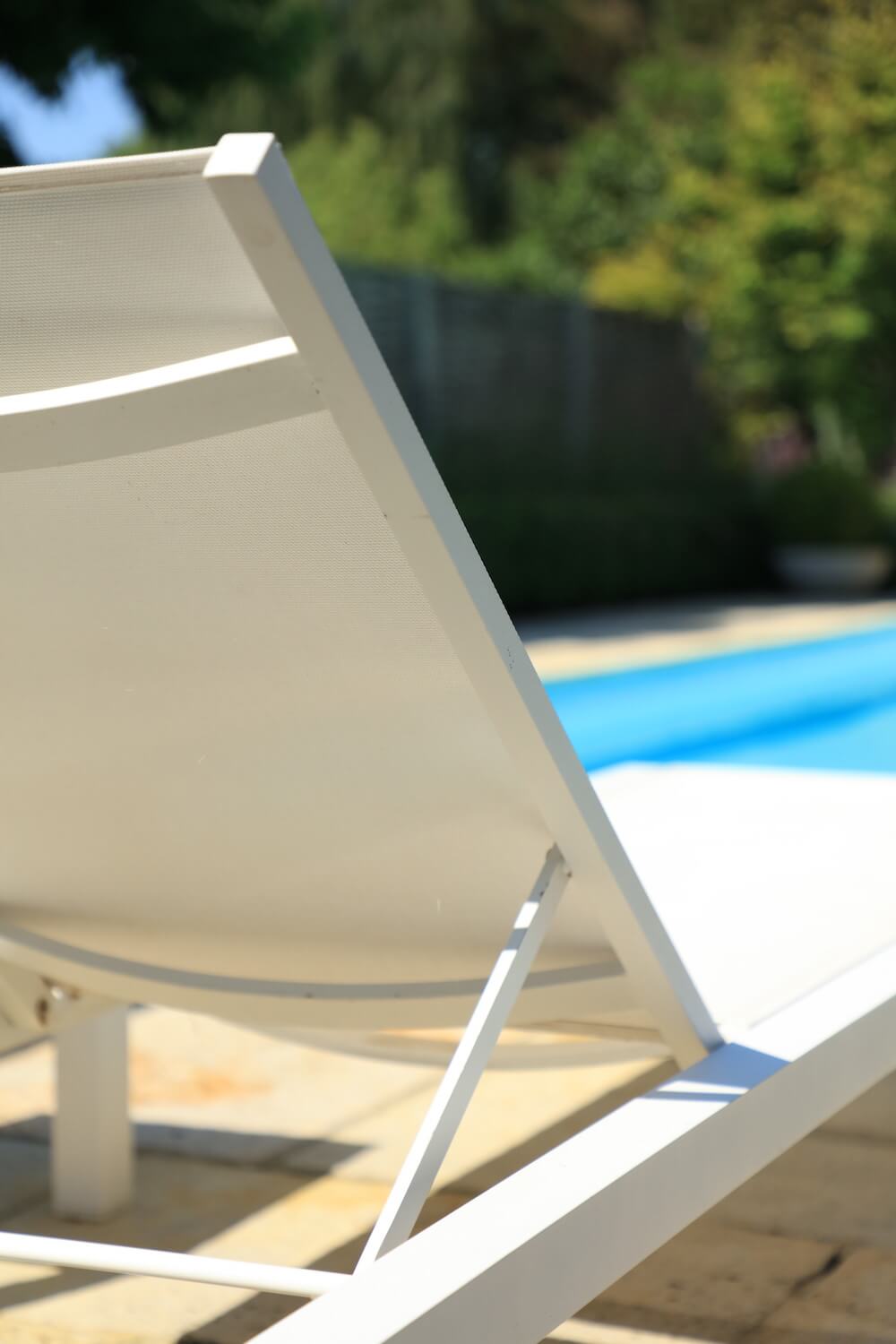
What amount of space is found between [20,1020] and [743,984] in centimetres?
84

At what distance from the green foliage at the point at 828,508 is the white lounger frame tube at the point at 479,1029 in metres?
11.7

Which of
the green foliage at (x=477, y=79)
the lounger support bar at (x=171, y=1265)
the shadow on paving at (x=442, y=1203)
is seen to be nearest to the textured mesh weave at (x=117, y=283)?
the lounger support bar at (x=171, y=1265)

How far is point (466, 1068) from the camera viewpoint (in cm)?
131

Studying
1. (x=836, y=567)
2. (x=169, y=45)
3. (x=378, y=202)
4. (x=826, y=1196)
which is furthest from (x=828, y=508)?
(x=378, y=202)

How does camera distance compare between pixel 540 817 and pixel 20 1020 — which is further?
pixel 20 1020

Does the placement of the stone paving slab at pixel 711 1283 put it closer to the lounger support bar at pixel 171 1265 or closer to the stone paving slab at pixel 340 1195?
the stone paving slab at pixel 340 1195

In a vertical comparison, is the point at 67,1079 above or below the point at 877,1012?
above

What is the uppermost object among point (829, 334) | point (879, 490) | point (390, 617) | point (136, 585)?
point (829, 334)

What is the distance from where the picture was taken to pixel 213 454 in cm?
116

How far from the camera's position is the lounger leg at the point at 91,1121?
2047 mm

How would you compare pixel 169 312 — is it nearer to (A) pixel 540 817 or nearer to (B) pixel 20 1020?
(A) pixel 540 817

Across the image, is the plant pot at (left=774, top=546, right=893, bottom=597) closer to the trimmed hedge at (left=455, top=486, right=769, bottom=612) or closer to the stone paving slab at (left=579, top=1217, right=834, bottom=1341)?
the trimmed hedge at (left=455, top=486, right=769, bottom=612)

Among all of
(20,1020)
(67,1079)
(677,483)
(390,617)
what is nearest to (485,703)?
(390,617)

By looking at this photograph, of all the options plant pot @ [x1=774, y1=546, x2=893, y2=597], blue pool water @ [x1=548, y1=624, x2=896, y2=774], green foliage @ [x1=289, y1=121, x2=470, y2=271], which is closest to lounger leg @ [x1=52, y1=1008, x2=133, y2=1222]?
blue pool water @ [x1=548, y1=624, x2=896, y2=774]
